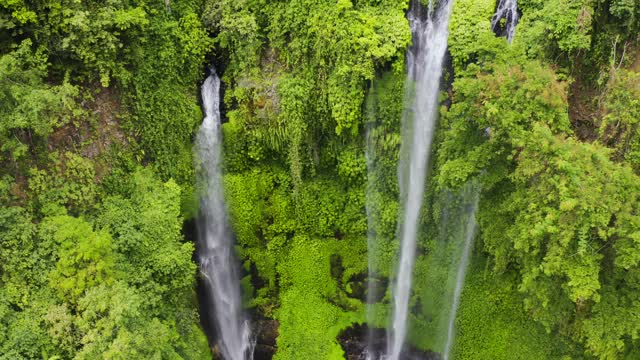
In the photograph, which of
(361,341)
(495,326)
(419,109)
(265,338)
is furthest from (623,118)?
(265,338)

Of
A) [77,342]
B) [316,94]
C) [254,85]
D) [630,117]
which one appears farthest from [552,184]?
[77,342]

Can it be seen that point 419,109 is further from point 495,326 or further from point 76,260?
point 76,260

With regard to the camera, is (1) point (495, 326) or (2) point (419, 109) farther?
(1) point (495, 326)

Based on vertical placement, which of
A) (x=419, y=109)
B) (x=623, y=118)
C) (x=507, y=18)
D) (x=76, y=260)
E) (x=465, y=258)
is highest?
(x=507, y=18)

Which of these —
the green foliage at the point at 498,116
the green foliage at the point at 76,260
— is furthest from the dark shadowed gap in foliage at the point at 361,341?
the green foliage at the point at 76,260

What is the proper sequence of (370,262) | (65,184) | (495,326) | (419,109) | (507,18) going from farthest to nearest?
(370,262)
(495,326)
(419,109)
(507,18)
(65,184)

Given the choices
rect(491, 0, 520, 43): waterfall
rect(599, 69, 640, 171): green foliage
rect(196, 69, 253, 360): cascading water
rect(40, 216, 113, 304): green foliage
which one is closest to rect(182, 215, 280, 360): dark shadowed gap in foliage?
rect(196, 69, 253, 360): cascading water

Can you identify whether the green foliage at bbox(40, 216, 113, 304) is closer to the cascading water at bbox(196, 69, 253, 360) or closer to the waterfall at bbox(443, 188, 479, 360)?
the cascading water at bbox(196, 69, 253, 360)

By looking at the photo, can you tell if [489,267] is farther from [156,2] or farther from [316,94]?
[156,2]

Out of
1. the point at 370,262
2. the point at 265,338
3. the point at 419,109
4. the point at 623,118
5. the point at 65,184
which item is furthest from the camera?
the point at 265,338
